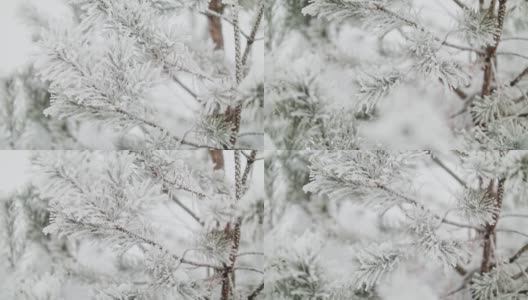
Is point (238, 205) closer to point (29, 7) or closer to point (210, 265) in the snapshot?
point (210, 265)

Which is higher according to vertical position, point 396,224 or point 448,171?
point 448,171

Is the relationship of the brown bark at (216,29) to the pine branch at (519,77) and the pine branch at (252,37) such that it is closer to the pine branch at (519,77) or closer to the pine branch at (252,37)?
the pine branch at (252,37)

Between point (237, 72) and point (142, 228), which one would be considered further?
point (237, 72)

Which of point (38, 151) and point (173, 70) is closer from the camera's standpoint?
point (173, 70)

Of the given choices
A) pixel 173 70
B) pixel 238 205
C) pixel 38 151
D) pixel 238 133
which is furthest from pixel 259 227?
pixel 38 151

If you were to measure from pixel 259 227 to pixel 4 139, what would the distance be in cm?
55

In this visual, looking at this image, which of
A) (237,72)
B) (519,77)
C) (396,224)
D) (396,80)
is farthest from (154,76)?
(519,77)

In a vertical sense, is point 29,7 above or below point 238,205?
above

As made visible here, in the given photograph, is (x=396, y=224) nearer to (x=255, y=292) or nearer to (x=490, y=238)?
(x=490, y=238)

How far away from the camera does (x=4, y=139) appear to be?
3.68 feet

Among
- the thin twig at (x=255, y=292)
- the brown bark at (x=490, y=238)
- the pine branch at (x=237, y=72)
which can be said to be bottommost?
the thin twig at (x=255, y=292)

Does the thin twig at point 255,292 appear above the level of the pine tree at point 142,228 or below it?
below

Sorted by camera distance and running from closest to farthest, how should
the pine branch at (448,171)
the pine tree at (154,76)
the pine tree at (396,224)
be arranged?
the pine tree at (154,76)
the pine tree at (396,224)
the pine branch at (448,171)

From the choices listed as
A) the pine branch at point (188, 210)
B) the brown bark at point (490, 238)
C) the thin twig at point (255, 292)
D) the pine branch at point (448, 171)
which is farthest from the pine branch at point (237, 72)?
the brown bark at point (490, 238)
